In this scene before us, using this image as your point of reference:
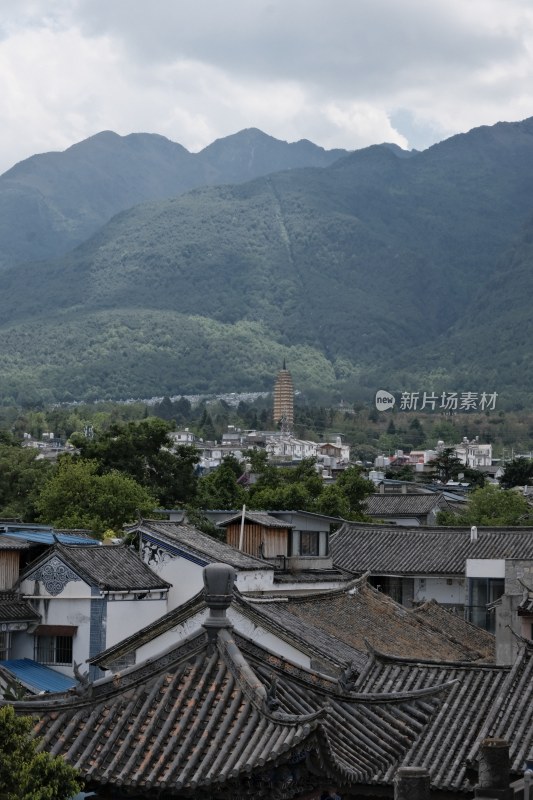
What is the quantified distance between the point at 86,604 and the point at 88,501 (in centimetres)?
2057

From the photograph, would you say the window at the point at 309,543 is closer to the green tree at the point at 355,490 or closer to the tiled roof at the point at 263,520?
the tiled roof at the point at 263,520

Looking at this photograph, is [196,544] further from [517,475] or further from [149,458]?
[517,475]

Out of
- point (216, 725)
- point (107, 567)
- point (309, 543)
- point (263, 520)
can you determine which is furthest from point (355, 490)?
point (216, 725)

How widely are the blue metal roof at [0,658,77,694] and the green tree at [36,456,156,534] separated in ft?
53.8

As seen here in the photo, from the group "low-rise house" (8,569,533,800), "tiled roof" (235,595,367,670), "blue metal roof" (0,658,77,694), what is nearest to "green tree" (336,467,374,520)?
"blue metal roof" (0,658,77,694)

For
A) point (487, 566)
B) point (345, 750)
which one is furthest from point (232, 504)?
point (345, 750)

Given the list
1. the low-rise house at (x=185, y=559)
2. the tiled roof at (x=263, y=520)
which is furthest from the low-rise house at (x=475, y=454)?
the low-rise house at (x=185, y=559)

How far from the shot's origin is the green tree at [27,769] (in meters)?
12.4

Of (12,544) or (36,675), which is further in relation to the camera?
(12,544)

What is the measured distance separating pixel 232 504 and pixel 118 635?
33378 mm

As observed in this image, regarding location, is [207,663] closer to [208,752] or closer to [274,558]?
[208,752]

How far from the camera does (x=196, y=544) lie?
35.8 metres

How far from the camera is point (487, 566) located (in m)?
45.9

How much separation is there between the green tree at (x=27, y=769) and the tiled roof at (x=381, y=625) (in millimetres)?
15416
